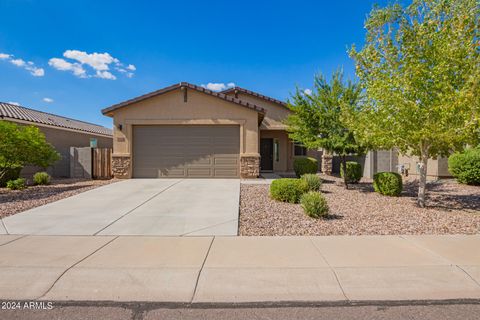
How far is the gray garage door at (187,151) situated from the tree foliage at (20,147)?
3946 mm

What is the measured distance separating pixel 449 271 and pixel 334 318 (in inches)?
86.2

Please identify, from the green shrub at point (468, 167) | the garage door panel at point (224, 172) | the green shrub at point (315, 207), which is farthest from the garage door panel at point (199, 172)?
the green shrub at point (468, 167)

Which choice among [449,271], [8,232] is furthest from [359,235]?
[8,232]

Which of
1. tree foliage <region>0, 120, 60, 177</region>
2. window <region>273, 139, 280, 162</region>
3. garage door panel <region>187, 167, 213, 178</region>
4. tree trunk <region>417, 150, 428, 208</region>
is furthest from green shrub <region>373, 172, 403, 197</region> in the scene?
tree foliage <region>0, 120, 60, 177</region>

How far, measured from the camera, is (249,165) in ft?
43.1

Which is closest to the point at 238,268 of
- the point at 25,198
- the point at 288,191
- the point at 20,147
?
the point at 288,191

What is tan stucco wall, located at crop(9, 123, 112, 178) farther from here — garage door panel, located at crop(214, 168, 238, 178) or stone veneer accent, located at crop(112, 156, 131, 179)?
garage door panel, located at crop(214, 168, 238, 178)

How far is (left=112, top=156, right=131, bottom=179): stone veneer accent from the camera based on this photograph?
43.2 feet

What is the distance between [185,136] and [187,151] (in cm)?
80

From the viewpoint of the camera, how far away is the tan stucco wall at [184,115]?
519 inches

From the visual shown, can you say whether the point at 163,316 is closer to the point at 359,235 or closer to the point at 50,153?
the point at 359,235

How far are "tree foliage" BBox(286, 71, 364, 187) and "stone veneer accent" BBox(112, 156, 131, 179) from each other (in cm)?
868

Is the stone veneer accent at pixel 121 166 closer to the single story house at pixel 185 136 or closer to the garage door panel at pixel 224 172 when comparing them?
the single story house at pixel 185 136

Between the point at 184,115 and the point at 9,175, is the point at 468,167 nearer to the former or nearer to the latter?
the point at 184,115
